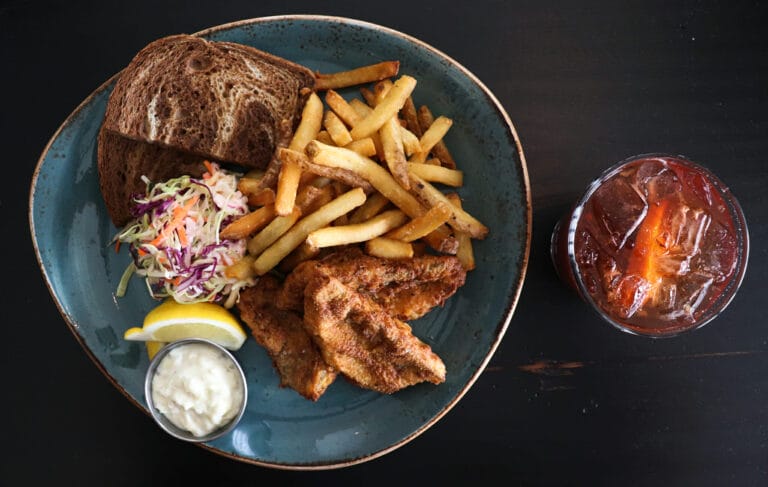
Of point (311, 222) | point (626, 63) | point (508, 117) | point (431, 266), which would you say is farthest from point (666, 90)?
point (311, 222)

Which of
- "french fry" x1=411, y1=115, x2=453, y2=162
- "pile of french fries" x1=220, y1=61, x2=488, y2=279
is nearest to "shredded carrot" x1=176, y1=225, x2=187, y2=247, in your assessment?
"pile of french fries" x1=220, y1=61, x2=488, y2=279

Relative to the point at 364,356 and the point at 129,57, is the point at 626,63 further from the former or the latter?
the point at 129,57

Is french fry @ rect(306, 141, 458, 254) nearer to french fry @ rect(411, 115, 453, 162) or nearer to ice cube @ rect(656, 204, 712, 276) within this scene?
french fry @ rect(411, 115, 453, 162)

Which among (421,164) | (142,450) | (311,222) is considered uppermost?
(421,164)

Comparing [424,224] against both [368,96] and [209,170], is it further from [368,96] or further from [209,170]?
[209,170]

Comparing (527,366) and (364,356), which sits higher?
(364,356)

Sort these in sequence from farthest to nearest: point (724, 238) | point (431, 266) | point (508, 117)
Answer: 1. point (508, 117)
2. point (431, 266)
3. point (724, 238)

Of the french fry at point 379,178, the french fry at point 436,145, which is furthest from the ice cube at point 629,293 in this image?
the french fry at point 436,145

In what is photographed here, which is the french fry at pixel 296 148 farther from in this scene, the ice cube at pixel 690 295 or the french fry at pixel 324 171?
the ice cube at pixel 690 295
